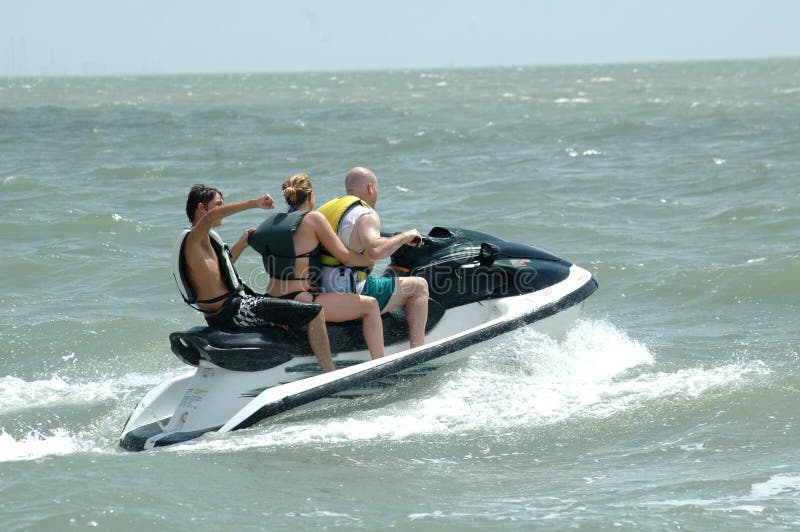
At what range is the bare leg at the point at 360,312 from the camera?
6361 mm

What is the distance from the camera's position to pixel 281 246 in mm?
6098

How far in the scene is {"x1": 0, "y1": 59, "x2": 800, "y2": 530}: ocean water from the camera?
5.11m

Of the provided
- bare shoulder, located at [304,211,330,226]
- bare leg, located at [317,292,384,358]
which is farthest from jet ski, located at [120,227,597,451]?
bare shoulder, located at [304,211,330,226]

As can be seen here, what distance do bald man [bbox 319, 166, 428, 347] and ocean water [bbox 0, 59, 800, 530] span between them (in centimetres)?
47

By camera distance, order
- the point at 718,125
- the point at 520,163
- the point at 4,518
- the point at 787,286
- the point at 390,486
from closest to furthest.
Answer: the point at 4,518 → the point at 390,486 → the point at 787,286 → the point at 520,163 → the point at 718,125

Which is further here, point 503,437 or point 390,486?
point 503,437

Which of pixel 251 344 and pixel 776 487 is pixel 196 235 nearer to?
pixel 251 344

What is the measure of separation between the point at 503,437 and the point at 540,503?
3.39 ft

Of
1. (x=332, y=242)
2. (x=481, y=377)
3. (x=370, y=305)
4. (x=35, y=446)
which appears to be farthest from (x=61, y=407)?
(x=481, y=377)

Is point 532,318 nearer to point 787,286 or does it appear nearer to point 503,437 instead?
point 503,437

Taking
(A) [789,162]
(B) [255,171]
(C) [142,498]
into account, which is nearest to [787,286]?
(C) [142,498]

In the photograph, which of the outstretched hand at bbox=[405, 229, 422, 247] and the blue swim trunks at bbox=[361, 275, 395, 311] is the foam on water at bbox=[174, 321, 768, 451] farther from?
the outstretched hand at bbox=[405, 229, 422, 247]

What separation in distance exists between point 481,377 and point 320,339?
3.68ft

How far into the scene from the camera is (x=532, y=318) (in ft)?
22.7
